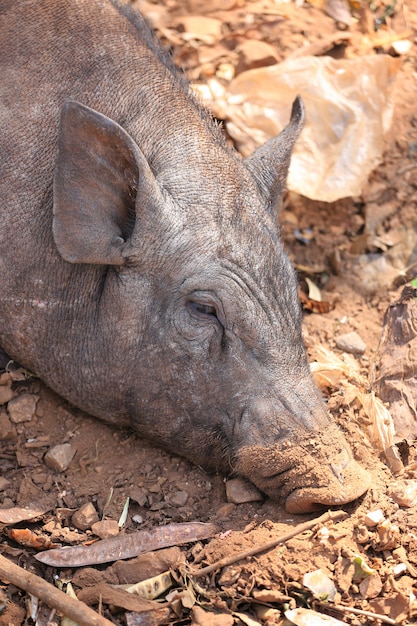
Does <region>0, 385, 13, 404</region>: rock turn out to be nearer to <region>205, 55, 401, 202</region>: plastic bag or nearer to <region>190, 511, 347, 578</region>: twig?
<region>190, 511, 347, 578</region>: twig

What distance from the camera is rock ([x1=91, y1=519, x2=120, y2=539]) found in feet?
13.5

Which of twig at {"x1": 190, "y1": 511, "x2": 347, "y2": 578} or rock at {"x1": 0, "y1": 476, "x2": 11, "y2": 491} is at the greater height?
twig at {"x1": 190, "y1": 511, "x2": 347, "y2": 578}

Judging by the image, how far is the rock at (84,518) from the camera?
420 centimetres

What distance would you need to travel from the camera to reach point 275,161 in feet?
15.4

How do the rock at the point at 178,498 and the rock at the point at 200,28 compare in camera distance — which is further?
the rock at the point at 200,28

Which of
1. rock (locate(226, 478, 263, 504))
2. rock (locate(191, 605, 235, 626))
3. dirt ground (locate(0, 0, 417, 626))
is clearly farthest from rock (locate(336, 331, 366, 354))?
rock (locate(191, 605, 235, 626))

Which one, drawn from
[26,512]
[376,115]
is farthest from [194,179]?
[376,115]

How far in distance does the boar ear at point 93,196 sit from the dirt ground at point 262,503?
105 cm

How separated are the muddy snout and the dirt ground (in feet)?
0.38

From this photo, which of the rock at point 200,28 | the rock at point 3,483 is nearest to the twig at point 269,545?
the rock at point 3,483

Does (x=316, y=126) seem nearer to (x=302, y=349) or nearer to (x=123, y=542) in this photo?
(x=302, y=349)

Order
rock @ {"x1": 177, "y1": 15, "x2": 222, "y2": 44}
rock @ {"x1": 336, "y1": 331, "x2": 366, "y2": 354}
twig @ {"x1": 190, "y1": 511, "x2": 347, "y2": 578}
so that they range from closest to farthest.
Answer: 1. twig @ {"x1": 190, "y1": 511, "x2": 347, "y2": 578}
2. rock @ {"x1": 336, "y1": 331, "x2": 366, "y2": 354}
3. rock @ {"x1": 177, "y1": 15, "x2": 222, "y2": 44}

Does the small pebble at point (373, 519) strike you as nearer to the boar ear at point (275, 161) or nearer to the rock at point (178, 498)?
the rock at point (178, 498)

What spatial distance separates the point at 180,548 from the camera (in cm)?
404
